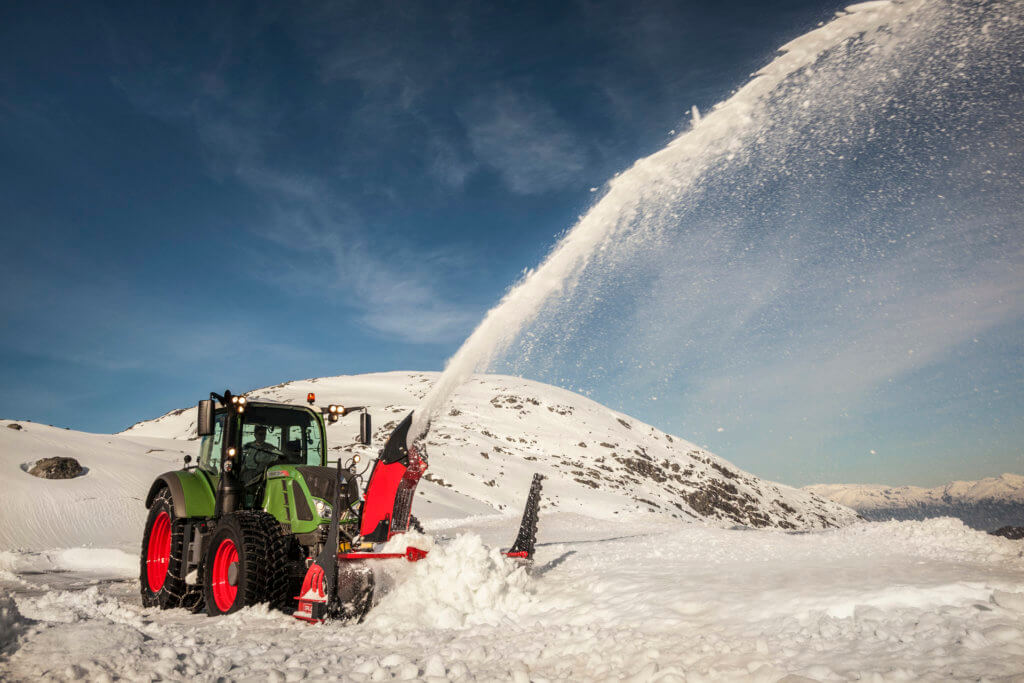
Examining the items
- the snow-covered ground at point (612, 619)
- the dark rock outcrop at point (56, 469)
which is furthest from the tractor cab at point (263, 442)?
the dark rock outcrop at point (56, 469)

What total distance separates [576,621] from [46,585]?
815cm

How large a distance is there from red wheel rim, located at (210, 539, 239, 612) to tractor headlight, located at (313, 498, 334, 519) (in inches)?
37.5

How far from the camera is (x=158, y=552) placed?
8.15 meters

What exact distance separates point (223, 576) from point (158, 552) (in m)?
2.42

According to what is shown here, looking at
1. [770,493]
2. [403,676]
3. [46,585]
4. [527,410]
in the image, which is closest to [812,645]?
[403,676]

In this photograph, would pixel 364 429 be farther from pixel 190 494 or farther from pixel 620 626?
pixel 620 626

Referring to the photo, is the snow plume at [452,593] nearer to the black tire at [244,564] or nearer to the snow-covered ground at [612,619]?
the snow-covered ground at [612,619]

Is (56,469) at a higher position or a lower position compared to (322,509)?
higher

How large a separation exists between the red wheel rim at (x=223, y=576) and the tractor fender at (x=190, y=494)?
1060 mm

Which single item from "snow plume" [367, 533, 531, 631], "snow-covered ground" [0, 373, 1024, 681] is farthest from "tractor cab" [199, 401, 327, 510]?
"snow plume" [367, 533, 531, 631]

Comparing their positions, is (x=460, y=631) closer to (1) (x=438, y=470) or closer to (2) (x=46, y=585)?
(2) (x=46, y=585)

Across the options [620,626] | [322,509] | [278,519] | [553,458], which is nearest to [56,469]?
[278,519]

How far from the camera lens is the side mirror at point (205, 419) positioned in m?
6.72

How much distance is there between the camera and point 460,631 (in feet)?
16.8
